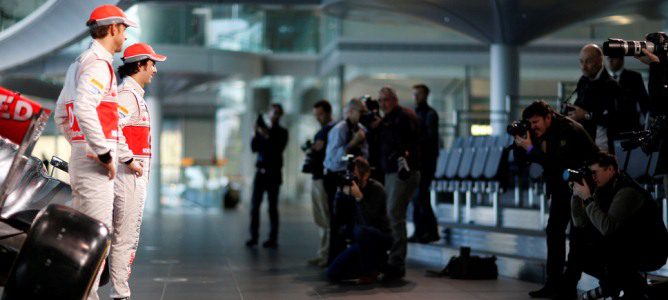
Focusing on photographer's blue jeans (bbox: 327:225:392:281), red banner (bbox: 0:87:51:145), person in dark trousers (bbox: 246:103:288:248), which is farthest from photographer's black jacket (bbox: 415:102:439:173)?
red banner (bbox: 0:87:51:145)

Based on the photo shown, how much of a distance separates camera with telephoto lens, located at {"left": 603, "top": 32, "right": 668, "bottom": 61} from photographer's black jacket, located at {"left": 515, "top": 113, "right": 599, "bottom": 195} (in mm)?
1077

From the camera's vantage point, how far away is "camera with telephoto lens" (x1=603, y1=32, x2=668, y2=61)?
583cm

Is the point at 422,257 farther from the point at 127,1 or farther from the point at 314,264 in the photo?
the point at 127,1

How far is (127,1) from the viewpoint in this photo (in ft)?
41.0

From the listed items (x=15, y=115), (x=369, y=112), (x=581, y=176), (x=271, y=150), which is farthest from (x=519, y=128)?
(x=271, y=150)

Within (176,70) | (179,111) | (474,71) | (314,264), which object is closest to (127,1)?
(314,264)

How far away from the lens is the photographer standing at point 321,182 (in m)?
9.79

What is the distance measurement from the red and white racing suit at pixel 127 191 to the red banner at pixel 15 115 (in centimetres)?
115

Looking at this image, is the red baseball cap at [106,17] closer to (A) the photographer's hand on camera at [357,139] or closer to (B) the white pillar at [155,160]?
(A) the photographer's hand on camera at [357,139]

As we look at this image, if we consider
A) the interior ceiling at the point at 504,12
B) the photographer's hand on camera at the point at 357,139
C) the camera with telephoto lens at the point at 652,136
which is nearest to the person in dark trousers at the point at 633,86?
the camera with telephoto lens at the point at 652,136

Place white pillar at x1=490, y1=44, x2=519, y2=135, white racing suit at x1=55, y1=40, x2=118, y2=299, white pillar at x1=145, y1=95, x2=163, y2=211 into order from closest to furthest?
1. white racing suit at x1=55, y1=40, x2=118, y2=299
2. white pillar at x1=490, y1=44, x2=519, y2=135
3. white pillar at x1=145, y1=95, x2=163, y2=211

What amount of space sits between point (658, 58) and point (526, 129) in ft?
4.27

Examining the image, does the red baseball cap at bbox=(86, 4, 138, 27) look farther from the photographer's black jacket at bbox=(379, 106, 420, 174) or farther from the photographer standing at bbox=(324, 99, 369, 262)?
the photographer standing at bbox=(324, 99, 369, 262)

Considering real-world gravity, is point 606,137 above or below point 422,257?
above
